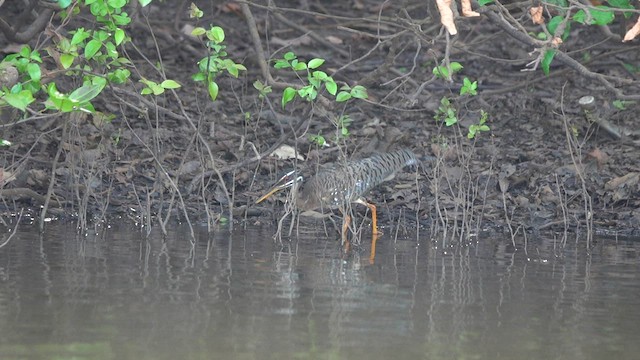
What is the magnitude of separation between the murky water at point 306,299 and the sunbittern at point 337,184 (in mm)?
575

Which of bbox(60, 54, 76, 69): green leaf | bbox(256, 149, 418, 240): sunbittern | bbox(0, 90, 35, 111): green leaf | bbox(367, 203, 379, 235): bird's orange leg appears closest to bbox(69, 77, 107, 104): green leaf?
bbox(0, 90, 35, 111): green leaf

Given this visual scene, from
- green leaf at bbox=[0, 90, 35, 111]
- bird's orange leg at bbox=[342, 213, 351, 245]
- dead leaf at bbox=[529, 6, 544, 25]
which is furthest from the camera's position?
bird's orange leg at bbox=[342, 213, 351, 245]

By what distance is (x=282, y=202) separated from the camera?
10008 millimetres

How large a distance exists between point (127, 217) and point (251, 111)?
2.81m

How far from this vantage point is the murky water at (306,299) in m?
5.65

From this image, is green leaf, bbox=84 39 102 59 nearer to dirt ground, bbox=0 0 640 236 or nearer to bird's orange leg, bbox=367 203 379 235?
dirt ground, bbox=0 0 640 236

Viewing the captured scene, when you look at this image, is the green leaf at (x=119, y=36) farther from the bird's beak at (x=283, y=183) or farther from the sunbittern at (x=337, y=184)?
→ the bird's beak at (x=283, y=183)

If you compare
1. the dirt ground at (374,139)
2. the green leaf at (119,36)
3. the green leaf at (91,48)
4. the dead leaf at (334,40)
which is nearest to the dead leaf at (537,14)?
the dirt ground at (374,139)

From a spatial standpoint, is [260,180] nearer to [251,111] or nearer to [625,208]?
[251,111]

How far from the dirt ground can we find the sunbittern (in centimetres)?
18

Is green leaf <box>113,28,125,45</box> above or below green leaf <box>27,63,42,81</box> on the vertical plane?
above

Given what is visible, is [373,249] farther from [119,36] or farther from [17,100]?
[17,100]

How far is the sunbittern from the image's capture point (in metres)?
9.51

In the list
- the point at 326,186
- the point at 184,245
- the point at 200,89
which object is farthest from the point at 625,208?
the point at 200,89
